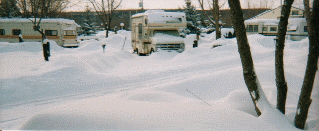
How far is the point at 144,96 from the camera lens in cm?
368

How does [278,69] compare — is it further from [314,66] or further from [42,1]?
[42,1]

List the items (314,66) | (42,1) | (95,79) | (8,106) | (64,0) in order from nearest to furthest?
(314,66), (8,106), (95,79), (42,1), (64,0)

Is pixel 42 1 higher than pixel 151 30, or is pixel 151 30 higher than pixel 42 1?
pixel 42 1

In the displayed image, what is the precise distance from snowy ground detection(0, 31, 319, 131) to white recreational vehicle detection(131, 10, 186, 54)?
1.67m

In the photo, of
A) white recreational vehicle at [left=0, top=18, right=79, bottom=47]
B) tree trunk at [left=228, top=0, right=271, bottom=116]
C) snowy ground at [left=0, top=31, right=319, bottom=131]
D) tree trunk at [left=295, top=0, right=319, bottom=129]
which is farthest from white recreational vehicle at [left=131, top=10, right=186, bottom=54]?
tree trunk at [left=295, top=0, right=319, bottom=129]

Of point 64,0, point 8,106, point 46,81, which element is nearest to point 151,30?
point 46,81

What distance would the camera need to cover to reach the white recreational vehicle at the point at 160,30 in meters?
13.9

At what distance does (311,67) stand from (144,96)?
2239 millimetres

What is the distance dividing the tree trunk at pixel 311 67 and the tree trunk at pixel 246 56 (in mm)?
389

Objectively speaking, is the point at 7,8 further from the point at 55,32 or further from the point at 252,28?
the point at 252,28

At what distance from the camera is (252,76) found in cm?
319

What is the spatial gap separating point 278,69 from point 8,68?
632 centimetres

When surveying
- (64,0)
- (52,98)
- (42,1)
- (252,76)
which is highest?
(64,0)

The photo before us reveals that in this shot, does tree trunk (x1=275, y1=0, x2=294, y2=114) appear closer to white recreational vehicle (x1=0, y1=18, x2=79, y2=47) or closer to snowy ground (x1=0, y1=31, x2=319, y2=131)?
snowy ground (x1=0, y1=31, x2=319, y2=131)
